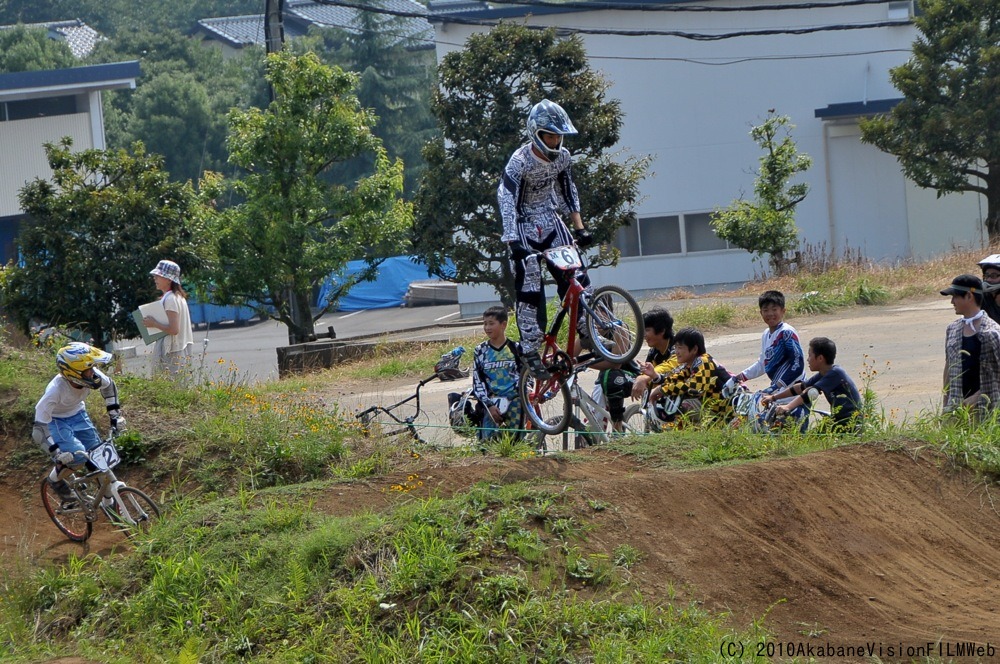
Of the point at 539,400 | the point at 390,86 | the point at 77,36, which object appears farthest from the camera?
the point at 77,36

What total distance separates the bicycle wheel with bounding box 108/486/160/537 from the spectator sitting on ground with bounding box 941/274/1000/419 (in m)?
5.97

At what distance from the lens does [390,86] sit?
2021 inches

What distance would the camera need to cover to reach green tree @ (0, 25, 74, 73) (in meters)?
45.9

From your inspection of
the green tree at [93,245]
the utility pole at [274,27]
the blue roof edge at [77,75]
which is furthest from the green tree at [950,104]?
the blue roof edge at [77,75]

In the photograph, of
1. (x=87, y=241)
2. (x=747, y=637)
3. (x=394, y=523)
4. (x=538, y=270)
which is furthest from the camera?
(x=87, y=241)

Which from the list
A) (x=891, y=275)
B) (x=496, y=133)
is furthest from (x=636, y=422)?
(x=891, y=275)

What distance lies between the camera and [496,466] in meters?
7.77

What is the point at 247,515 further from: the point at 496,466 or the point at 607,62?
the point at 607,62

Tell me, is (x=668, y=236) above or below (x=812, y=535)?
above

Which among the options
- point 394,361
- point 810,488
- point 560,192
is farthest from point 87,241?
point 810,488

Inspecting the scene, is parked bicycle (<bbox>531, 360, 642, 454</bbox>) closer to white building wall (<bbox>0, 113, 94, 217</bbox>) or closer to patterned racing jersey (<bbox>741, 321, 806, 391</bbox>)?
patterned racing jersey (<bbox>741, 321, 806, 391</bbox>)

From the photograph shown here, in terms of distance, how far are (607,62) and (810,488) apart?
85.8 ft

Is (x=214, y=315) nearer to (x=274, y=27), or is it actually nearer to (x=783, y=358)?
(x=274, y=27)

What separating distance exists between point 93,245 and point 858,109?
21.1 metres
